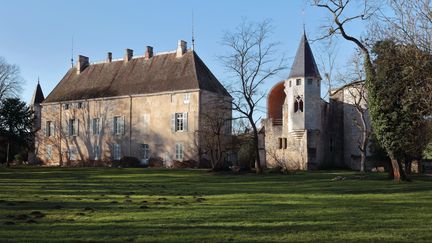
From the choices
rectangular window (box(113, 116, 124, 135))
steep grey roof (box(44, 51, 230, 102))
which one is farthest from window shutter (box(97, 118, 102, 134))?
steep grey roof (box(44, 51, 230, 102))

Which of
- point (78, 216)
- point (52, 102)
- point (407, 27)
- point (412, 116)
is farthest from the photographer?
point (52, 102)

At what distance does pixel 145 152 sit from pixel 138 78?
302 inches

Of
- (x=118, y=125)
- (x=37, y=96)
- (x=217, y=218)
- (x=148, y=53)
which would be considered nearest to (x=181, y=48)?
(x=148, y=53)

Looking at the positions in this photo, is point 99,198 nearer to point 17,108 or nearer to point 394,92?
point 394,92

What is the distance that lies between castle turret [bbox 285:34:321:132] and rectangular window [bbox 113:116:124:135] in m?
17.7

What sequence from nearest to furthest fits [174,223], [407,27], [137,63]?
[174,223]
[407,27]
[137,63]

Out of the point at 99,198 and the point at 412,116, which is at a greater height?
the point at 412,116

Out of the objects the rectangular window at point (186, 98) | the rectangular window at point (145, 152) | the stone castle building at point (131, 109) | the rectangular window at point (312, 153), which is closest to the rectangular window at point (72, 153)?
the stone castle building at point (131, 109)

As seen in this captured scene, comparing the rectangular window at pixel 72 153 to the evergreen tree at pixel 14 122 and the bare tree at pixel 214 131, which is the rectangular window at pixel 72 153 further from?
the bare tree at pixel 214 131

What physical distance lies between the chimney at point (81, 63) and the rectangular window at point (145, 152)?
14.4 meters

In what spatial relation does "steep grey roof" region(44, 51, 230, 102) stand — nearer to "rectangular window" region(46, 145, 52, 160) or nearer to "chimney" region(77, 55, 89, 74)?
"chimney" region(77, 55, 89, 74)

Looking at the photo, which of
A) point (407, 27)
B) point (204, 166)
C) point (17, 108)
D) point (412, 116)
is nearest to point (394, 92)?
point (412, 116)

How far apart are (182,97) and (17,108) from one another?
15994 millimetres

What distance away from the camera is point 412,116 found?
998 inches
